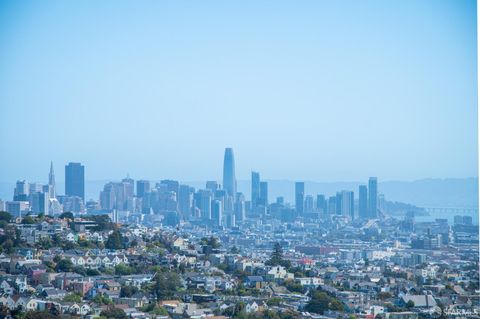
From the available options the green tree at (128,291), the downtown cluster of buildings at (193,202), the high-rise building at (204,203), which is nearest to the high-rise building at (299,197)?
the downtown cluster of buildings at (193,202)

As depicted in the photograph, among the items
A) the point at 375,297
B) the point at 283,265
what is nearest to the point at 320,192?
the point at 283,265

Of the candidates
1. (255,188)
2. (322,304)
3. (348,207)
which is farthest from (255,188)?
(322,304)

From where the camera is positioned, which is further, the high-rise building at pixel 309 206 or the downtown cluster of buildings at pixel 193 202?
the high-rise building at pixel 309 206

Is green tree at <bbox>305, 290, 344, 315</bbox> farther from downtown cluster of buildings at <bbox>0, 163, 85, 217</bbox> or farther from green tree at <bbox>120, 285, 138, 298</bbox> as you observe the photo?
downtown cluster of buildings at <bbox>0, 163, 85, 217</bbox>

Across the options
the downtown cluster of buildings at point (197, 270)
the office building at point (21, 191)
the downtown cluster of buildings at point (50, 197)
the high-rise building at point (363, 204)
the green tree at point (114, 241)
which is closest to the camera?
the downtown cluster of buildings at point (197, 270)

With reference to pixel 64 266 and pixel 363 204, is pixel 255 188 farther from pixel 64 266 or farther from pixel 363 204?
pixel 64 266

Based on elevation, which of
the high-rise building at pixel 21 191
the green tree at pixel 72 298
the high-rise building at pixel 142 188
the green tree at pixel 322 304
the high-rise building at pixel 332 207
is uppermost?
the high-rise building at pixel 142 188

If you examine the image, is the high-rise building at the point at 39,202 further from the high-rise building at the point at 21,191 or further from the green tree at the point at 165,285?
the green tree at the point at 165,285

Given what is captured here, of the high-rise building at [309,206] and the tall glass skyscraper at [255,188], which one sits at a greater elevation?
the tall glass skyscraper at [255,188]

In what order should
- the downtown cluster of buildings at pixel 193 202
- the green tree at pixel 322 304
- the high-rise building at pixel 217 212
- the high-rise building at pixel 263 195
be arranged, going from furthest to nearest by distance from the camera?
the high-rise building at pixel 217 212 < the high-rise building at pixel 263 195 < the downtown cluster of buildings at pixel 193 202 < the green tree at pixel 322 304

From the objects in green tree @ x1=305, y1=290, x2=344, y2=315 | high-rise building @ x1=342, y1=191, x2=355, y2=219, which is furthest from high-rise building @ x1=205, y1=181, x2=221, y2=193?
green tree @ x1=305, y1=290, x2=344, y2=315
